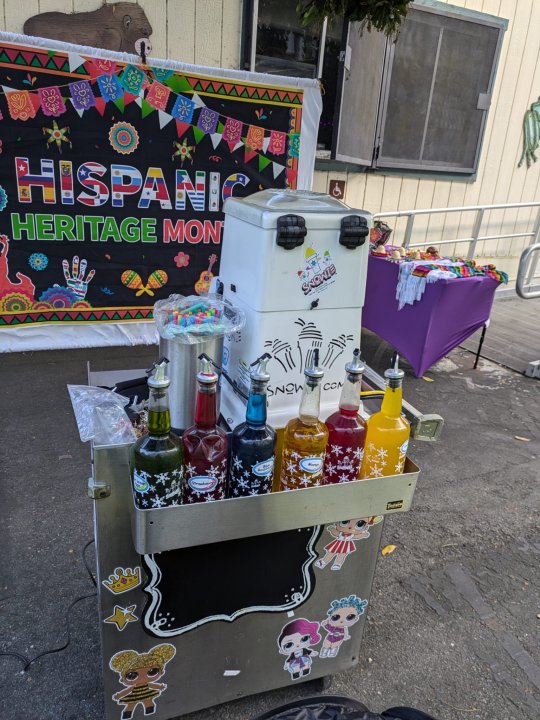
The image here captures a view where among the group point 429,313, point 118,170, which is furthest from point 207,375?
point 118,170

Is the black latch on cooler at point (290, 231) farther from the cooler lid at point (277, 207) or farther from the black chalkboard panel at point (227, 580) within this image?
the black chalkboard panel at point (227, 580)

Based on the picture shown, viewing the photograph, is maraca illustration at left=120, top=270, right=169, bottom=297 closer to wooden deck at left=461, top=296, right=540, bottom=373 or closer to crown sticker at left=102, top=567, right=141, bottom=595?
wooden deck at left=461, top=296, right=540, bottom=373

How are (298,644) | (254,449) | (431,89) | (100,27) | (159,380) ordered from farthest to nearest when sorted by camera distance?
(431,89) → (100,27) → (298,644) → (254,449) → (159,380)

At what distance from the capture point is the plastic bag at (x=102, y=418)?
142 cm

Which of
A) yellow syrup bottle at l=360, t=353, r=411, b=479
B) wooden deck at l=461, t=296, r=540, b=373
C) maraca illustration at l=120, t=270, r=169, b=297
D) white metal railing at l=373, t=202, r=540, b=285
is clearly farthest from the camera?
white metal railing at l=373, t=202, r=540, b=285

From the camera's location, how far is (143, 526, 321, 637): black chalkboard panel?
1.53 meters

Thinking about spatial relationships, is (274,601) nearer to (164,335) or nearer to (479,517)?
(164,335)

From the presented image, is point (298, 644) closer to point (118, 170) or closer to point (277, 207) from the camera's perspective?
point (277, 207)

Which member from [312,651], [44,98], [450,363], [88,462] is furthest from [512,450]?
[44,98]

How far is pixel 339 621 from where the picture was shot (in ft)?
5.96

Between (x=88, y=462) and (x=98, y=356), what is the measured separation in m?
1.56

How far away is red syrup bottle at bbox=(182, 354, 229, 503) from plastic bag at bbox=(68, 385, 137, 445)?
185 mm

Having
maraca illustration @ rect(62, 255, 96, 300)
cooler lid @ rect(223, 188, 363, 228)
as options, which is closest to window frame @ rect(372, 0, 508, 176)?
maraca illustration @ rect(62, 255, 96, 300)

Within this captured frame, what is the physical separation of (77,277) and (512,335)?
4659 mm
